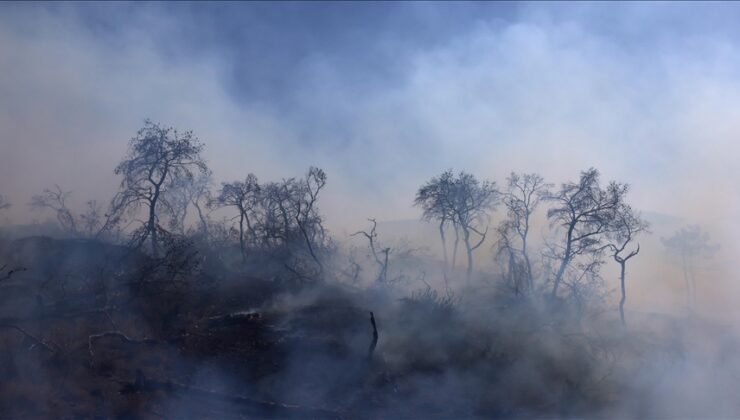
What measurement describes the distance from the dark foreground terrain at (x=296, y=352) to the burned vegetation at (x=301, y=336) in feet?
0.23

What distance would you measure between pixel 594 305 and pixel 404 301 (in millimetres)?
11158

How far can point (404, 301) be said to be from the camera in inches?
1011

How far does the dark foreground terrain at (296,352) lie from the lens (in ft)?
60.4

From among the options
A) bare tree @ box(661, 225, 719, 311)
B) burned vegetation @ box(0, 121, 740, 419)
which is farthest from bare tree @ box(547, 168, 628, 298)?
bare tree @ box(661, 225, 719, 311)

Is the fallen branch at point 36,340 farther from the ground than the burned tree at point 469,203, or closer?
closer

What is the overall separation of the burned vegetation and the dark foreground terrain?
0.23 feet

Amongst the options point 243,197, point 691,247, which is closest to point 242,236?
point 243,197

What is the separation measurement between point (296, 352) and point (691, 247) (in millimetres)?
34865

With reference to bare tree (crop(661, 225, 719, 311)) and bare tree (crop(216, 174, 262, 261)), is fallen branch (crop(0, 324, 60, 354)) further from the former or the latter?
bare tree (crop(661, 225, 719, 311))

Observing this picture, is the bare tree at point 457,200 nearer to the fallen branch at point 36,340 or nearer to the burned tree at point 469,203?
the burned tree at point 469,203

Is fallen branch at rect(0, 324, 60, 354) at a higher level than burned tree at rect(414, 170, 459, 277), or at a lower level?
lower

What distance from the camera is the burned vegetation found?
18.7 meters

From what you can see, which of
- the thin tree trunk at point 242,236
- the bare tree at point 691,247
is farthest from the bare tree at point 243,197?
the bare tree at point 691,247

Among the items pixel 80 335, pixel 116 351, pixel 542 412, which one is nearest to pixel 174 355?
pixel 116 351
